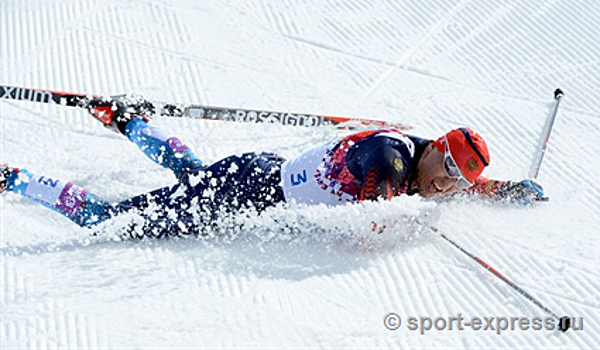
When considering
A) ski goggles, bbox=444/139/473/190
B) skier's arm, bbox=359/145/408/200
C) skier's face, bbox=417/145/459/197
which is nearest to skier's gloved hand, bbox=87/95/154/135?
skier's arm, bbox=359/145/408/200

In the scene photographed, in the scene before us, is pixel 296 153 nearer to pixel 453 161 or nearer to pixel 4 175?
pixel 453 161

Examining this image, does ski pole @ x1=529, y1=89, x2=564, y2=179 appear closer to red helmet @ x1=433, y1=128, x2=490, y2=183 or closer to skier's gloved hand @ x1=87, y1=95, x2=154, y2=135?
red helmet @ x1=433, y1=128, x2=490, y2=183

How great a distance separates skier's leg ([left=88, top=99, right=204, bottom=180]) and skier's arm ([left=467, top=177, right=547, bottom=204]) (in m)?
1.52

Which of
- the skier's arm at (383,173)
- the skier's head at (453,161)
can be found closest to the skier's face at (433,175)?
the skier's head at (453,161)

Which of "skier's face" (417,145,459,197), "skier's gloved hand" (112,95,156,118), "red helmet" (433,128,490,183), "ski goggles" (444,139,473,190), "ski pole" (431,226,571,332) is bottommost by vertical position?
"skier's gloved hand" (112,95,156,118)

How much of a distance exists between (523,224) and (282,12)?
3.24 meters

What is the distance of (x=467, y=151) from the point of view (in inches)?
112

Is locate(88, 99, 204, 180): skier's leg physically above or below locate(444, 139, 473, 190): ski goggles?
below

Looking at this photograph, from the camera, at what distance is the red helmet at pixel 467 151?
9.37 ft

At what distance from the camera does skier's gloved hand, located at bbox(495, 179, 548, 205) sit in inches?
142

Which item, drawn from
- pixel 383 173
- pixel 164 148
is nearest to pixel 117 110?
pixel 164 148

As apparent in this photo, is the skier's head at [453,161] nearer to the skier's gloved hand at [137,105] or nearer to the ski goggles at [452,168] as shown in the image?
the ski goggles at [452,168]

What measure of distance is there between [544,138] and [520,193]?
2.98ft

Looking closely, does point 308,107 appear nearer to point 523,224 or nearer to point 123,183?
point 123,183
